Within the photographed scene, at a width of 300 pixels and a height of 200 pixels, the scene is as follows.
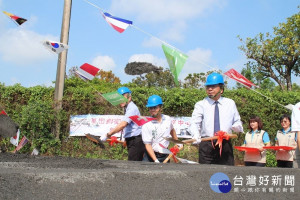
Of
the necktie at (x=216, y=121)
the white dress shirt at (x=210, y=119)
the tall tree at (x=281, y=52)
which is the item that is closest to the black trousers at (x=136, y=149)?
the white dress shirt at (x=210, y=119)

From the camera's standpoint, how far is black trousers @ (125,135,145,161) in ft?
19.6

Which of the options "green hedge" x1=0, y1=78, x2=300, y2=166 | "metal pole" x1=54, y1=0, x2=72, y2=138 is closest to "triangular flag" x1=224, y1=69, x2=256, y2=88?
"green hedge" x1=0, y1=78, x2=300, y2=166

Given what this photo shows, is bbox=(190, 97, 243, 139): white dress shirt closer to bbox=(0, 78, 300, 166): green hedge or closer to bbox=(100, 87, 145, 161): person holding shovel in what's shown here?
bbox=(100, 87, 145, 161): person holding shovel

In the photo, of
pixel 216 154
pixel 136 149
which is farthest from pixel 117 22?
pixel 216 154

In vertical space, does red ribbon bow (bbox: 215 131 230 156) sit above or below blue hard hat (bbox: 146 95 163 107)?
below

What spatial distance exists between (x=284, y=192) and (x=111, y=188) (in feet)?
5.60

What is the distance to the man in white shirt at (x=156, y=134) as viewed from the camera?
5.55m

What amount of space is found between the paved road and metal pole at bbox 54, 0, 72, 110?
28.7 ft

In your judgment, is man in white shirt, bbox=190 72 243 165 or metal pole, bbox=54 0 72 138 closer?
man in white shirt, bbox=190 72 243 165

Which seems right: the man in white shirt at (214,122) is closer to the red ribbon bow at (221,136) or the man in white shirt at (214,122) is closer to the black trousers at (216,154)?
the black trousers at (216,154)

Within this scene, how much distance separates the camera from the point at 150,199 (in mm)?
2586

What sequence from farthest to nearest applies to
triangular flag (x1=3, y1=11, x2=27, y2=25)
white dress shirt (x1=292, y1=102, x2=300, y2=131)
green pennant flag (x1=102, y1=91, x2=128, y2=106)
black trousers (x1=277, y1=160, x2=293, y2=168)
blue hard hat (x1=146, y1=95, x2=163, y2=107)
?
triangular flag (x1=3, y1=11, x2=27, y2=25)
black trousers (x1=277, y1=160, x2=293, y2=168)
green pennant flag (x1=102, y1=91, x2=128, y2=106)
blue hard hat (x1=146, y1=95, x2=163, y2=107)
white dress shirt (x1=292, y1=102, x2=300, y2=131)

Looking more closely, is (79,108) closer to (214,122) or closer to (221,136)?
(214,122)

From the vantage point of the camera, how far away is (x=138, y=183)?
2654 millimetres
